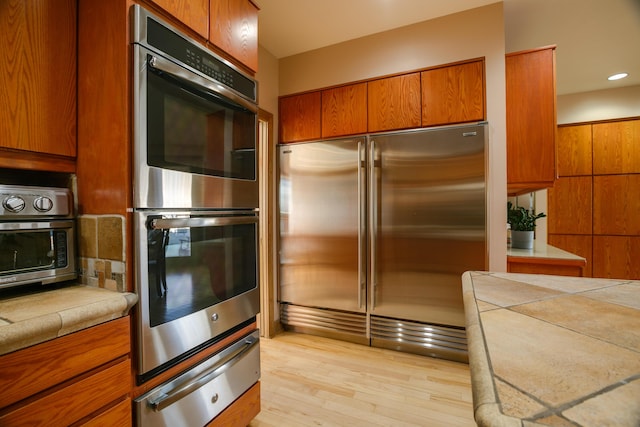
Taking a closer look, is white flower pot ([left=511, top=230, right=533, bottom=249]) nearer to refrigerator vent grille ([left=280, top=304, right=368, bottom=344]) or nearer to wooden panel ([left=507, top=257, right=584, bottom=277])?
wooden panel ([left=507, top=257, right=584, bottom=277])

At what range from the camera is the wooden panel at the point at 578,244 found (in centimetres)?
366

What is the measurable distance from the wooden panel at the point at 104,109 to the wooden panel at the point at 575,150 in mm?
4861

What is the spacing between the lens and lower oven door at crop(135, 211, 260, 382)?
100cm

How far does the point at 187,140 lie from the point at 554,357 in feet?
4.16

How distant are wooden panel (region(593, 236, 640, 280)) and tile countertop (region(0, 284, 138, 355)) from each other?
16.3ft

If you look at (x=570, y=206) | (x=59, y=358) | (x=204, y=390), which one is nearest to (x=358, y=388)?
(x=204, y=390)

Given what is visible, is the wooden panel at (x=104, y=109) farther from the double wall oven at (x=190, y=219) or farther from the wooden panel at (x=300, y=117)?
the wooden panel at (x=300, y=117)

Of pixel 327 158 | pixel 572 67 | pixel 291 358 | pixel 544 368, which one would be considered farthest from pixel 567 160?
pixel 544 368

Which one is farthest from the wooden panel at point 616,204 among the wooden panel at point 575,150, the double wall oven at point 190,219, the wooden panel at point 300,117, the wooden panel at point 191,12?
the wooden panel at point 191,12

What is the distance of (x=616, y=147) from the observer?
358cm

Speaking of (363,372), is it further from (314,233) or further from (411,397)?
(314,233)

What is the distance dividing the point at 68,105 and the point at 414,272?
7.62ft

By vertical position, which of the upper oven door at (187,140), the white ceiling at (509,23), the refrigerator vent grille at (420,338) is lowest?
the refrigerator vent grille at (420,338)

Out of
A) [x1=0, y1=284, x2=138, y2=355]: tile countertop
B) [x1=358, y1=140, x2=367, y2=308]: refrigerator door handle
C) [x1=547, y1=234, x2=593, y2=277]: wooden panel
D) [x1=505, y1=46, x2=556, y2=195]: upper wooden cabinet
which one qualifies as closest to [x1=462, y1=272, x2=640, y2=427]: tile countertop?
[x1=0, y1=284, x2=138, y2=355]: tile countertop
